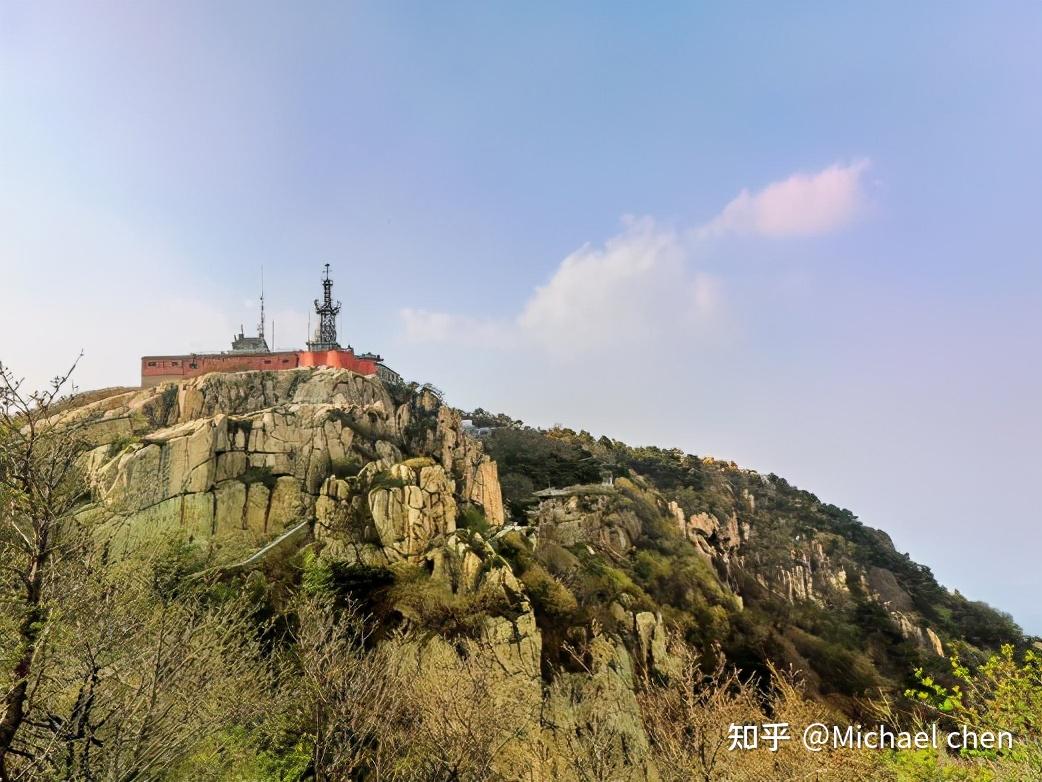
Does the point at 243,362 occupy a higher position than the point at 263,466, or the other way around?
the point at 243,362

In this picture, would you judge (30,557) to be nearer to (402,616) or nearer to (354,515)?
(402,616)

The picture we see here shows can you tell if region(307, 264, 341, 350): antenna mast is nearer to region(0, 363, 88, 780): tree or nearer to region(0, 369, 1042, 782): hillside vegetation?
region(0, 369, 1042, 782): hillside vegetation

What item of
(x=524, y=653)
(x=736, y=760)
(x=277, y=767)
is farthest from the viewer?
(x=524, y=653)

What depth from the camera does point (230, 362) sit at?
50.8 m

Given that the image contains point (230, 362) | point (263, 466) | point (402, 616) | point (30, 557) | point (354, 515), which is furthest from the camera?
point (230, 362)

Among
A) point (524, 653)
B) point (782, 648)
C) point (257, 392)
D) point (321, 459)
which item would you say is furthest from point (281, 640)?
point (782, 648)

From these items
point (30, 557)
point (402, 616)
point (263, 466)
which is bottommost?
point (402, 616)

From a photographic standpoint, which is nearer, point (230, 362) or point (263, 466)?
point (263, 466)

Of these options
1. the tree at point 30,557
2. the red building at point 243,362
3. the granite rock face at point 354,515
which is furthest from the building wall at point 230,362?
the tree at point 30,557

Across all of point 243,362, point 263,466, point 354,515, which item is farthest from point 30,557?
point 243,362

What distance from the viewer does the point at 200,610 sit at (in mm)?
24344

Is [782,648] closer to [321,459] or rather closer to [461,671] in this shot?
[461,671]

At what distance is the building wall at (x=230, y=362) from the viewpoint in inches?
1977

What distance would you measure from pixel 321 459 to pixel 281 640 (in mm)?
14676
